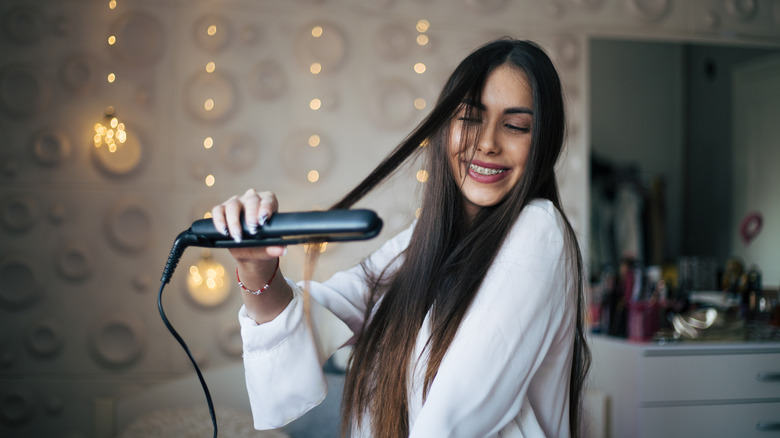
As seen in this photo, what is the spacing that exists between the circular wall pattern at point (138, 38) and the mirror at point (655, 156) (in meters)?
1.78

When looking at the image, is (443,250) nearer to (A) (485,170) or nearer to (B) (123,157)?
(A) (485,170)

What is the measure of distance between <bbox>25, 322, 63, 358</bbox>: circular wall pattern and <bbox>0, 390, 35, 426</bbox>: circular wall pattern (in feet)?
0.51

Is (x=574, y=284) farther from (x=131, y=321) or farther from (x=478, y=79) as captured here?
(x=131, y=321)

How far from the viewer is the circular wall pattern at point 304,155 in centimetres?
227

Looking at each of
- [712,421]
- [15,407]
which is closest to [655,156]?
[712,421]

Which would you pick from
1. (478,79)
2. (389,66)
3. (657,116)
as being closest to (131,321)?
(389,66)

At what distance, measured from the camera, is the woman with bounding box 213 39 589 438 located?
0.68m

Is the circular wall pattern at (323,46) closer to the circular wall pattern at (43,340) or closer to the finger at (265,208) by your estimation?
the circular wall pattern at (43,340)

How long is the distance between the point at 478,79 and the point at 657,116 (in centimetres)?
200

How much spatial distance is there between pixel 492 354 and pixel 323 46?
1.88 m

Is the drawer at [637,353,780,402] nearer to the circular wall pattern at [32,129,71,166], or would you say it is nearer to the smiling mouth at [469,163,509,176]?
the smiling mouth at [469,163,509,176]

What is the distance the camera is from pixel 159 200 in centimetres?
220

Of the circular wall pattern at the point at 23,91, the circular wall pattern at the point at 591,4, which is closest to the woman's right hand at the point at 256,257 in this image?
the circular wall pattern at the point at 23,91

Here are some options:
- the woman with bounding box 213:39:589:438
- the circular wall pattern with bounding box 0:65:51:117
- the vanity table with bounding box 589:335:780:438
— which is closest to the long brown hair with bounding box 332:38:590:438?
the woman with bounding box 213:39:589:438
